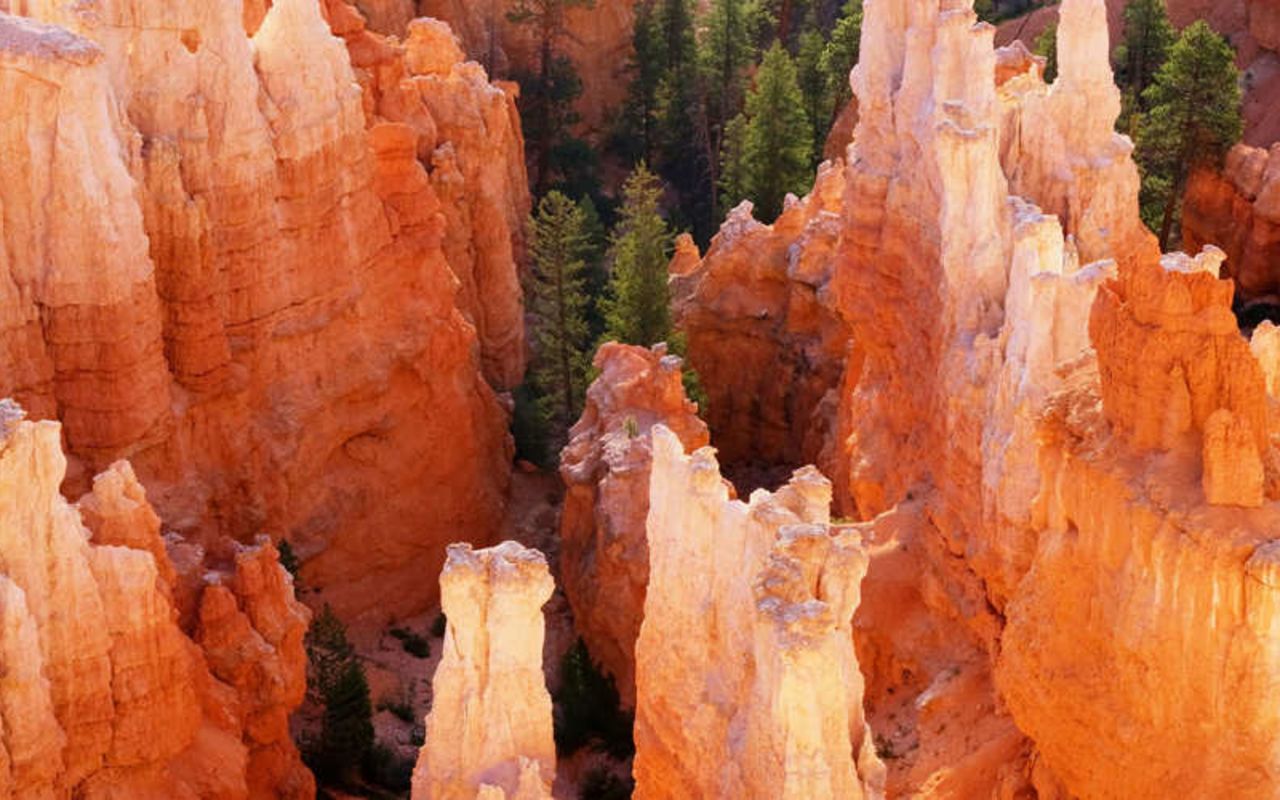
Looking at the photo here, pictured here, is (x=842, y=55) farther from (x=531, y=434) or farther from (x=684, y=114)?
(x=531, y=434)

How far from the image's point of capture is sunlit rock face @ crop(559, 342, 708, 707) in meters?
33.4

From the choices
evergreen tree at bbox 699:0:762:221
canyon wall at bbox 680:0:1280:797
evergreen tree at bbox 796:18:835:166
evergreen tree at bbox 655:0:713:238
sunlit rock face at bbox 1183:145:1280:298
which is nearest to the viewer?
canyon wall at bbox 680:0:1280:797

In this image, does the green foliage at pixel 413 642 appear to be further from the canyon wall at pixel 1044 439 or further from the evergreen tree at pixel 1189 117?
Result: the evergreen tree at pixel 1189 117

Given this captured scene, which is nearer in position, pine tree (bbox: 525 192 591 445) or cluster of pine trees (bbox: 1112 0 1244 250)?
pine tree (bbox: 525 192 591 445)

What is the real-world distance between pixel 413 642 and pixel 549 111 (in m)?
24.8

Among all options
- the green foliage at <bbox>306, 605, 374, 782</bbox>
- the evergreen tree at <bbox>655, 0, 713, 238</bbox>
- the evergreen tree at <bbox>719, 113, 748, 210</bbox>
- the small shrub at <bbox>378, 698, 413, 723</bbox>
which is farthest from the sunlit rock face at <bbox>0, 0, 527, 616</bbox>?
the evergreen tree at <bbox>655, 0, 713, 238</bbox>

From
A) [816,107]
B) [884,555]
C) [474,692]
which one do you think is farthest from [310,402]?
[816,107]

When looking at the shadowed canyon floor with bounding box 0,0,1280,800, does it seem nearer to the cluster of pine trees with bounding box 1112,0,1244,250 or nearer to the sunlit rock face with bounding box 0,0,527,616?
the sunlit rock face with bounding box 0,0,527,616

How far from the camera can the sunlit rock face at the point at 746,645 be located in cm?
1834

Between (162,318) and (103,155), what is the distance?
352 centimetres

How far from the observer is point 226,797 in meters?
25.1

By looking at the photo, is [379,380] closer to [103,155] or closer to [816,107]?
[103,155]

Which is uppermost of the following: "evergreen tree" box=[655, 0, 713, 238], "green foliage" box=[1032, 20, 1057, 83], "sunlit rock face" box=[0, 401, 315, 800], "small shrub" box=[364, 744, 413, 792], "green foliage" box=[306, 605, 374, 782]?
"sunlit rock face" box=[0, 401, 315, 800]

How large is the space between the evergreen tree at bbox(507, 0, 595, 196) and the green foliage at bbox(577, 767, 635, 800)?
2728 cm
